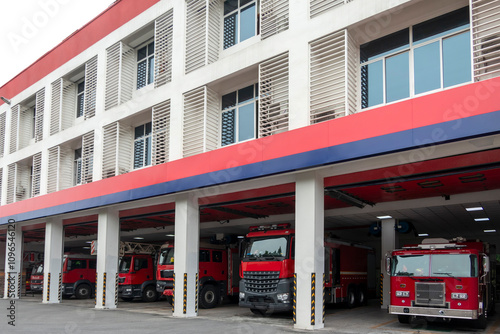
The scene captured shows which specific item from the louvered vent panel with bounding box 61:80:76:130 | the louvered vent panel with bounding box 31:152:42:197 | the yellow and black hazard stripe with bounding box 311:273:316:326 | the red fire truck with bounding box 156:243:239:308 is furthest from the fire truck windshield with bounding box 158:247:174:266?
the louvered vent panel with bounding box 31:152:42:197

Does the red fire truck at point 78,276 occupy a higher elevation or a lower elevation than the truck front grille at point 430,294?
lower

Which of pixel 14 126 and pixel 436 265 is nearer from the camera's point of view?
pixel 436 265

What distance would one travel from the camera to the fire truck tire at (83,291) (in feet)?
87.9

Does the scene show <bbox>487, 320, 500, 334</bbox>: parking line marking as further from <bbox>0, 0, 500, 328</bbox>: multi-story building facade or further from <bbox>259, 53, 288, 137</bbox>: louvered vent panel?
<bbox>259, 53, 288, 137</bbox>: louvered vent panel

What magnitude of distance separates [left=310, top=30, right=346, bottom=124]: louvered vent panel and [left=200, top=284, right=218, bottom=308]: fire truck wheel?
940 centimetres

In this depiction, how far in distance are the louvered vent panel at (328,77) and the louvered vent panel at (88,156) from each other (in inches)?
503

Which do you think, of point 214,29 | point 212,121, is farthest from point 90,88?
point 212,121

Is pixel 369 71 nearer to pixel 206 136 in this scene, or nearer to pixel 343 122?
pixel 343 122

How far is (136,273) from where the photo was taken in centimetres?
2403

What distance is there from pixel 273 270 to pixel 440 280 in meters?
4.88

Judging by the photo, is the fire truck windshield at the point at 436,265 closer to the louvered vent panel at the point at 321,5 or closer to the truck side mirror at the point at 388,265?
the truck side mirror at the point at 388,265

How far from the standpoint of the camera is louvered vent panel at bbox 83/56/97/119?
22609 millimetres

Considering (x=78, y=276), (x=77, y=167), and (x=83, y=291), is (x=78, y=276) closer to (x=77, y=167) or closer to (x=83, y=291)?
(x=83, y=291)

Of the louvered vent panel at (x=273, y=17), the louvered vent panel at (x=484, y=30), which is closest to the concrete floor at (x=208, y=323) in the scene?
the louvered vent panel at (x=484, y=30)
